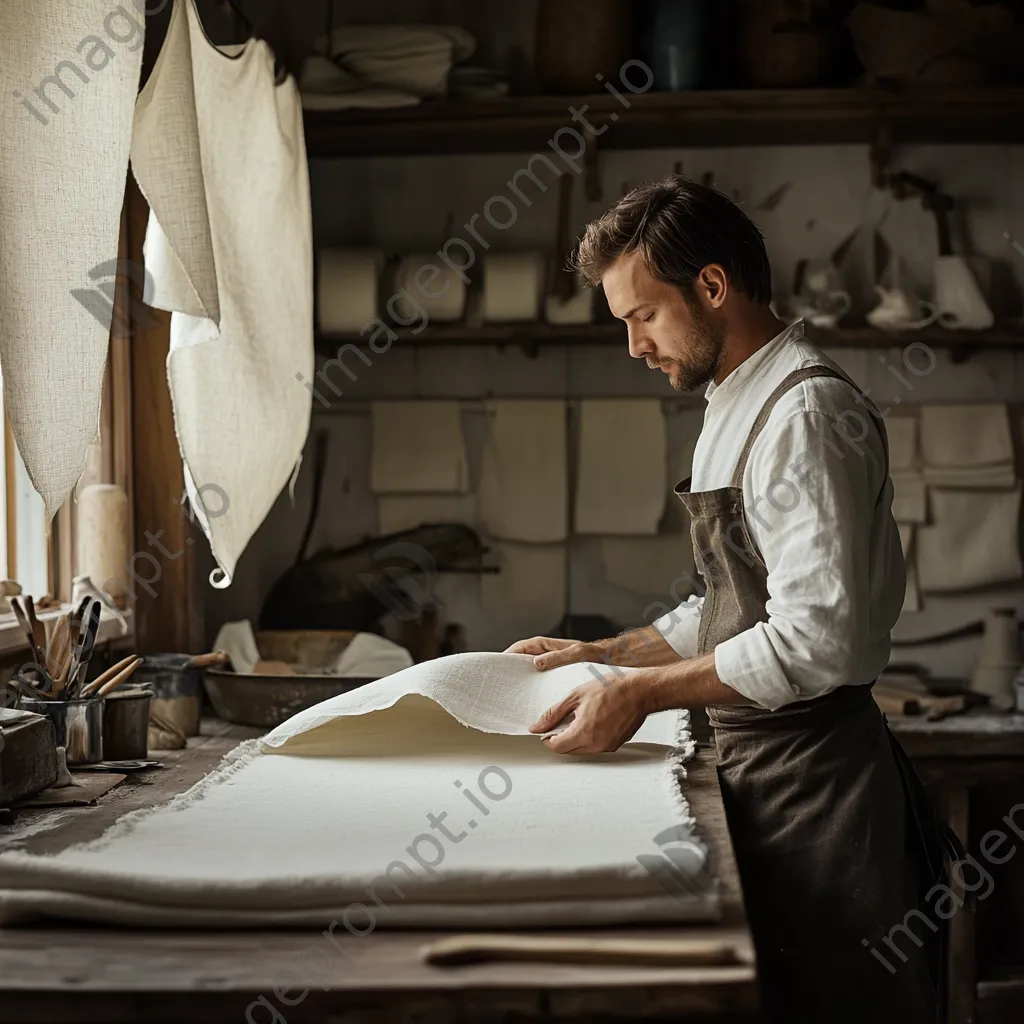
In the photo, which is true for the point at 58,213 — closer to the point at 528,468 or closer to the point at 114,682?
the point at 114,682

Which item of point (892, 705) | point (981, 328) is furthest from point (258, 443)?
point (981, 328)

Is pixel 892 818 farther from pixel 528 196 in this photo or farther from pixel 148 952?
pixel 528 196

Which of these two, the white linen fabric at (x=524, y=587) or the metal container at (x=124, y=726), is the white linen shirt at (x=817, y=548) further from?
the white linen fabric at (x=524, y=587)

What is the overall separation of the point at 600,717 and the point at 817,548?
0.37 meters

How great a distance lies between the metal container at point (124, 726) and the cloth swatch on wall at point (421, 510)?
5.38 feet

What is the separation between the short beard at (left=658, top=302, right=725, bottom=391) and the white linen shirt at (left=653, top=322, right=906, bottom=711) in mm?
144

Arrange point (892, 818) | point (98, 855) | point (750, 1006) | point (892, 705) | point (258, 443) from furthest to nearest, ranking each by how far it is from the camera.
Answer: point (892, 705) < point (258, 443) < point (892, 818) < point (98, 855) < point (750, 1006)

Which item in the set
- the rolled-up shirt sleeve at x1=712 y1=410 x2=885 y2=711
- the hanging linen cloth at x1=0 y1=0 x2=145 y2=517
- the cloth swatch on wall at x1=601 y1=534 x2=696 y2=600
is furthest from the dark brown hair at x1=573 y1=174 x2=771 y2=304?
the cloth swatch on wall at x1=601 y1=534 x2=696 y2=600

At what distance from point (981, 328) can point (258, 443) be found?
1986mm

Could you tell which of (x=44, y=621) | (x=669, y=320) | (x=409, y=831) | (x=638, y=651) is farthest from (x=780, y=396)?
(x=44, y=621)

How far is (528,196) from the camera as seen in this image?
3637mm

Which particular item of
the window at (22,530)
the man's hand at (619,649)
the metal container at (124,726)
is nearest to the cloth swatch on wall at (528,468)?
the window at (22,530)

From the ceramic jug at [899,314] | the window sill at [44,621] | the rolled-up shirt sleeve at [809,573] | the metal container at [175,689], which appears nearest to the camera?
the rolled-up shirt sleeve at [809,573]

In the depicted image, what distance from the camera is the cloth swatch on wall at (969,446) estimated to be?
11.5ft
